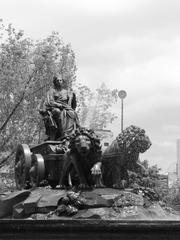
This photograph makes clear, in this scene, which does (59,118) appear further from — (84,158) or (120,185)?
(120,185)

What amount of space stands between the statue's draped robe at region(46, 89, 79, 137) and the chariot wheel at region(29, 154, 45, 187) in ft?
2.82

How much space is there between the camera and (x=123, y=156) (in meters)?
10.6

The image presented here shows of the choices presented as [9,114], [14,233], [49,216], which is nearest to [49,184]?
[49,216]

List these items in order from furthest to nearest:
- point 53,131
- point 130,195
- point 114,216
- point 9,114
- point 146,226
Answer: point 9,114 → point 53,131 → point 130,195 → point 114,216 → point 146,226

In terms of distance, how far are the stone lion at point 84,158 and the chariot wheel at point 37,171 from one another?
63 cm

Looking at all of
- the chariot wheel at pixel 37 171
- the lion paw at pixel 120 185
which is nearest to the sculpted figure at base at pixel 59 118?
the chariot wheel at pixel 37 171

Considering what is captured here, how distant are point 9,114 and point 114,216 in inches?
661

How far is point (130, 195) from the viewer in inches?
408

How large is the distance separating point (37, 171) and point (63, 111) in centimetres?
162

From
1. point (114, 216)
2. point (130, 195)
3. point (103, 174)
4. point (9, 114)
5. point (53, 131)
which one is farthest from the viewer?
point (9, 114)

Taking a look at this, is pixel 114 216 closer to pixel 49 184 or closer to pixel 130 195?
pixel 130 195

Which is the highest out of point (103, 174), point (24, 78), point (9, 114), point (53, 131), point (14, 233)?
point (24, 78)

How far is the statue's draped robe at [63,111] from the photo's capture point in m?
12.3

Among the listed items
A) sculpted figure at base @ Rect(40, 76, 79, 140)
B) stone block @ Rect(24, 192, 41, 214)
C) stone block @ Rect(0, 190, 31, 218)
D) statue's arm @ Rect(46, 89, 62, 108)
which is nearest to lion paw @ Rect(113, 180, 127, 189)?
stone block @ Rect(24, 192, 41, 214)
